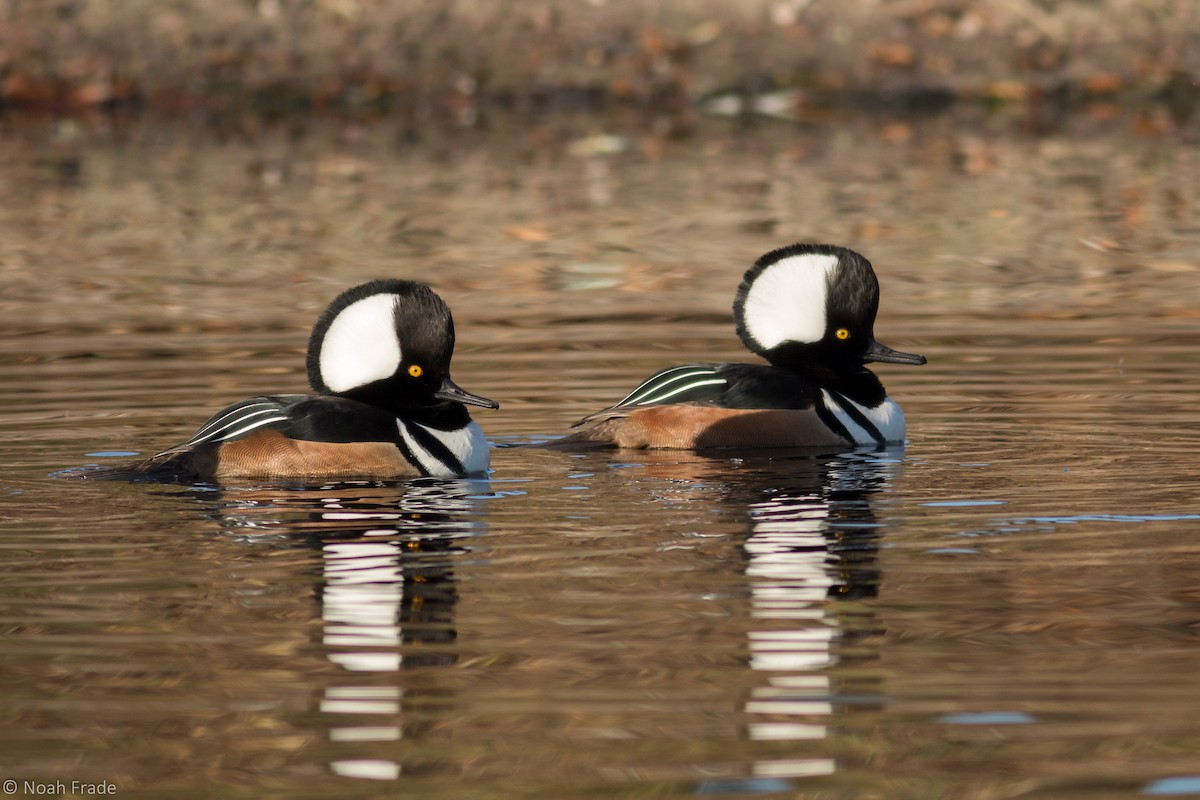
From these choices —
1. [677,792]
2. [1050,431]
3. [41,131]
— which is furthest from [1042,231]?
[41,131]

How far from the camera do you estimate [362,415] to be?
9359 mm

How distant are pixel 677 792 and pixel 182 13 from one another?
28749mm

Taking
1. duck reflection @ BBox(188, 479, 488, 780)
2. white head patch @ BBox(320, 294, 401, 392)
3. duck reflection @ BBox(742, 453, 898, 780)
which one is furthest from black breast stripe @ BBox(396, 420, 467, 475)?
duck reflection @ BBox(742, 453, 898, 780)

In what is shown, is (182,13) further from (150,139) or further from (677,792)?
(677,792)

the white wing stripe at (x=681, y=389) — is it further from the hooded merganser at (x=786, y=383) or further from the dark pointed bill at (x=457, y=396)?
the dark pointed bill at (x=457, y=396)

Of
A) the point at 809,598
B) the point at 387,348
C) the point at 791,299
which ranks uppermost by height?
the point at 791,299

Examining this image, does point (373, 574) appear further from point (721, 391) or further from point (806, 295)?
point (806, 295)

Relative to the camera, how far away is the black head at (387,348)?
9.32m

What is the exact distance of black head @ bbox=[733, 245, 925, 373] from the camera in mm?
10656

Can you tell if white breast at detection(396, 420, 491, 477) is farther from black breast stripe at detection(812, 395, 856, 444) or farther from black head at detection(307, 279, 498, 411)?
black breast stripe at detection(812, 395, 856, 444)

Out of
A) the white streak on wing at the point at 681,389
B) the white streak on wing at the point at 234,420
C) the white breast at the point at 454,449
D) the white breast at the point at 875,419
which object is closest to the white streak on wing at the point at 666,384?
the white streak on wing at the point at 681,389

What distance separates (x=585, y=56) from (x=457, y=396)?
22960 millimetres

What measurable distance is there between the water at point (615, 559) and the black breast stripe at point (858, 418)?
18 centimetres

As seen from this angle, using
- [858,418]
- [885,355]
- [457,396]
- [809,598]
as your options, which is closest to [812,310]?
[885,355]
